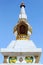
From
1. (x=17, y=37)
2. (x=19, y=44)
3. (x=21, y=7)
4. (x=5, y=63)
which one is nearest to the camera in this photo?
(x=5, y=63)

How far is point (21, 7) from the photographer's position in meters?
12.7

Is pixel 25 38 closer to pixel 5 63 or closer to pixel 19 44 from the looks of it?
pixel 19 44

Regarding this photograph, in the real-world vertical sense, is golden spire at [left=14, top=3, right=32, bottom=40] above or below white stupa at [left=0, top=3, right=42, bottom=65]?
above

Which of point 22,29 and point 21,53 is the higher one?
point 22,29

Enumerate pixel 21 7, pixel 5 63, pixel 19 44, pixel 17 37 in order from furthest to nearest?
pixel 21 7 → pixel 17 37 → pixel 19 44 → pixel 5 63

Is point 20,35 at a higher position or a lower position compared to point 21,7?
lower

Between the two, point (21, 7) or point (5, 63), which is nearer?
point (5, 63)

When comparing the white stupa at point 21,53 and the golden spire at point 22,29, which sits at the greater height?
the golden spire at point 22,29

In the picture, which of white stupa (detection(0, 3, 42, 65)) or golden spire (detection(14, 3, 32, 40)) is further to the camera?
golden spire (detection(14, 3, 32, 40))

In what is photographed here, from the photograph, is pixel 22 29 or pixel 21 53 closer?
pixel 21 53

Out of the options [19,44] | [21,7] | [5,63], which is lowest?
[5,63]

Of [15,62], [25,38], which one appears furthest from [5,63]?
[25,38]

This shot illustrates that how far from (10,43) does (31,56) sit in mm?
1312

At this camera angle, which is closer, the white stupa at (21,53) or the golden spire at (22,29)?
the white stupa at (21,53)
